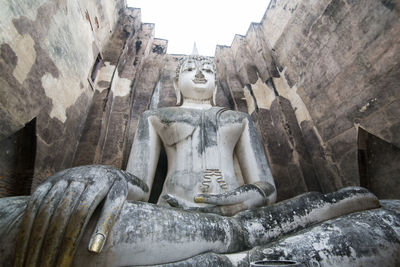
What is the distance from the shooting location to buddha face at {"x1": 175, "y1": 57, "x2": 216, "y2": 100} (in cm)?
362

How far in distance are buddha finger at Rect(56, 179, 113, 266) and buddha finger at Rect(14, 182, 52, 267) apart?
0.56 feet

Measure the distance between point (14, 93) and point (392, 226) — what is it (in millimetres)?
3571

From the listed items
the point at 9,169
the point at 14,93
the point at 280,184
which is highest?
the point at 14,93

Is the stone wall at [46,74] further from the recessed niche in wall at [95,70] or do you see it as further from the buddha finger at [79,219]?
the buddha finger at [79,219]

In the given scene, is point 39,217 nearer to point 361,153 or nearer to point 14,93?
point 14,93

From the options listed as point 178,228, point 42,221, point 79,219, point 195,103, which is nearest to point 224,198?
point 178,228

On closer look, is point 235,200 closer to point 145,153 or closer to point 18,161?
point 145,153

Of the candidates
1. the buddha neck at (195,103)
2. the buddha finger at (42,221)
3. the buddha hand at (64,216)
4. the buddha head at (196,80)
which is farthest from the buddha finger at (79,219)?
the buddha head at (196,80)

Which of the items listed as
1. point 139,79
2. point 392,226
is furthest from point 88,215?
point 139,79

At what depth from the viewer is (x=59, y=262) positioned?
3.68 ft

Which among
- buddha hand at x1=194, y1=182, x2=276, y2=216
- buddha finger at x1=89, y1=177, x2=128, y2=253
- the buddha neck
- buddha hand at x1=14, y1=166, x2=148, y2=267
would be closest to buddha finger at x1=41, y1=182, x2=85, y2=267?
buddha hand at x1=14, y1=166, x2=148, y2=267

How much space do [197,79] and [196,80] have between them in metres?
0.02

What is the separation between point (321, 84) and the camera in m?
4.03

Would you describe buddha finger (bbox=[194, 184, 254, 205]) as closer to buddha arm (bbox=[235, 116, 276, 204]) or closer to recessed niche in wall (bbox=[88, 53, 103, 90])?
buddha arm (bbox=[235, 116, 276, 204])
